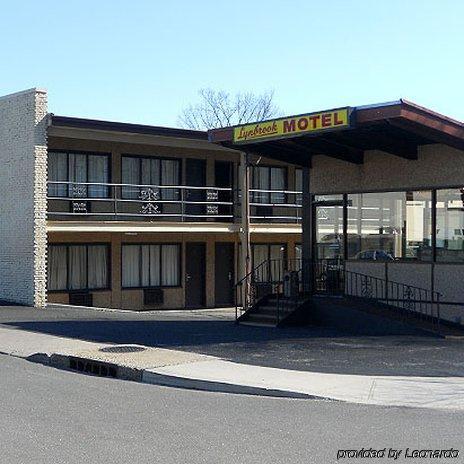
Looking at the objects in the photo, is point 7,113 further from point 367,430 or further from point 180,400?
point 367,430

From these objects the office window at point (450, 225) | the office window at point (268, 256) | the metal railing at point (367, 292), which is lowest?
the metal railing at point (367, 292)

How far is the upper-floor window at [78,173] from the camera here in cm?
2844

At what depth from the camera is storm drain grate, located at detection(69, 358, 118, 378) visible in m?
14.5

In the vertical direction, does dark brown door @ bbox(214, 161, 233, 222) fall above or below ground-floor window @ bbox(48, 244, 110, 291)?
above

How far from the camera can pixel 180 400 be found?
38.5 ft

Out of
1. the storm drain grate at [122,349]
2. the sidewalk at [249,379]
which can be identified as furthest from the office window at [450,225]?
the storm drain grate at [122,349]

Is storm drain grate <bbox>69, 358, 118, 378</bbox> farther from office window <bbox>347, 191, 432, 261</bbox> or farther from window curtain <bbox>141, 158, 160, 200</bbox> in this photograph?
window curtain <bbox>141, 158, 160, 200</bbox>

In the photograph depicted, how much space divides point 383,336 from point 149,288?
13.5 m

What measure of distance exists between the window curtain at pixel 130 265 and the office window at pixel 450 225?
1359cm

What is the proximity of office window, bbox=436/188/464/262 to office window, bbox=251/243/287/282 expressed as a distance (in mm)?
14028

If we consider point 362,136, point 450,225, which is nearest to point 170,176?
point 362,136

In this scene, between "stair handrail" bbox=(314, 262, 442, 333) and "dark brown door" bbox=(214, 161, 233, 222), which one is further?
"dark brown door" bbox=(214, 161, 233, 222)

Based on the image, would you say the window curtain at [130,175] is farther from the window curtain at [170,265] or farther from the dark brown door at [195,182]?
the window curtain at [170,265]

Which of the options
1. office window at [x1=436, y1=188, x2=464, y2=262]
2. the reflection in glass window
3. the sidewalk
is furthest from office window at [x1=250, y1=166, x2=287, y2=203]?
the sidewalk
